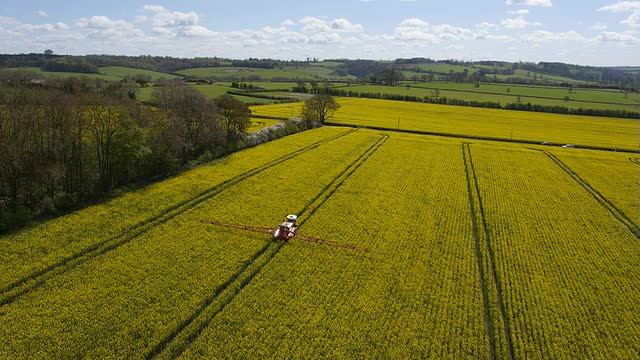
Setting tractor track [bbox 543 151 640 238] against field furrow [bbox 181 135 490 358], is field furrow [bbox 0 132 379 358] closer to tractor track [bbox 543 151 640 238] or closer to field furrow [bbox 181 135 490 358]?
field furrow [bbox 181 135 490 358]

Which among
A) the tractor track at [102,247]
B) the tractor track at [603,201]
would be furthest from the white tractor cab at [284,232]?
the tractor track at [603,201]

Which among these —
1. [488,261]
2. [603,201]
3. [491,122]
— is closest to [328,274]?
[488,261]

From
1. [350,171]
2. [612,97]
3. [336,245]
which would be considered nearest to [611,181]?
[350,171]

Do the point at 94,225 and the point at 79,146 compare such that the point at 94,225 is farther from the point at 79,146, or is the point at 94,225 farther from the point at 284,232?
the point at 284,232

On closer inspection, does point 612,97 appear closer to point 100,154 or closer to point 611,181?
point 611,181

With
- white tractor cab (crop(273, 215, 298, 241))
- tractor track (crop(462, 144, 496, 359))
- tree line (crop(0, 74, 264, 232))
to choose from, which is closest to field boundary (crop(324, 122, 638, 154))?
tractor track (crop(462, 144, 496, 359))
